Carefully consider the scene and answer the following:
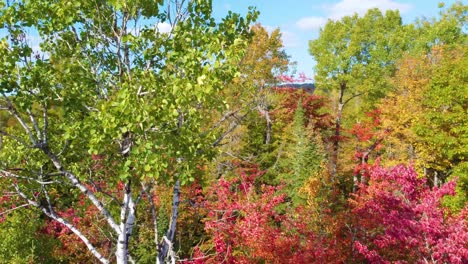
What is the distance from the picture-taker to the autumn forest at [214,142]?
643 cm

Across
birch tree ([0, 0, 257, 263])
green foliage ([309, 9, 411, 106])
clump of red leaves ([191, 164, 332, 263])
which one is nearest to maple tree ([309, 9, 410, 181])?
green foliage ([309, 9, 411, 106])

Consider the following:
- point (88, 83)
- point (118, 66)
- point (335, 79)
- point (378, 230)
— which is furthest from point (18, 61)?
point (335, 79)

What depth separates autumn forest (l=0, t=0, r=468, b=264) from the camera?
21.1 ft

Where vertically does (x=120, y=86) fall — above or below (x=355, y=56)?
below

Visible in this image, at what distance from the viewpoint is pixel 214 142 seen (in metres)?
8.16

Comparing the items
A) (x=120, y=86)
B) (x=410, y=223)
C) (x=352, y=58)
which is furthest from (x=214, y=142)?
(x=352, y=58)

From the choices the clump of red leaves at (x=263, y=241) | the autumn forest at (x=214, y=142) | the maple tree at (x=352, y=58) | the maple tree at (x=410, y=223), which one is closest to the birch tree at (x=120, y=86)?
the autumn forest at (x=214, y=142)

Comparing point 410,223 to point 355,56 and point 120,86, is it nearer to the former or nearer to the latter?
point 120,86

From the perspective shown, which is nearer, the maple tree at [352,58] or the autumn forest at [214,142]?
the autumn forest at [214,142]

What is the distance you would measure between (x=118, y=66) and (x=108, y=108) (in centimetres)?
216

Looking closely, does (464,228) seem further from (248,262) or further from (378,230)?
(248,262)

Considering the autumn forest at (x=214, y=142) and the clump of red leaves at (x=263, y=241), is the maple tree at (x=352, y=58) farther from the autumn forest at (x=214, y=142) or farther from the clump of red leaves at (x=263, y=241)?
the clump of red leaves at (x=263, y=241)

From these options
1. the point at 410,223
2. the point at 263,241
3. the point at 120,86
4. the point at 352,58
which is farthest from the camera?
the point at 352,58

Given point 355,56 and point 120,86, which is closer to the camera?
point 120,86
